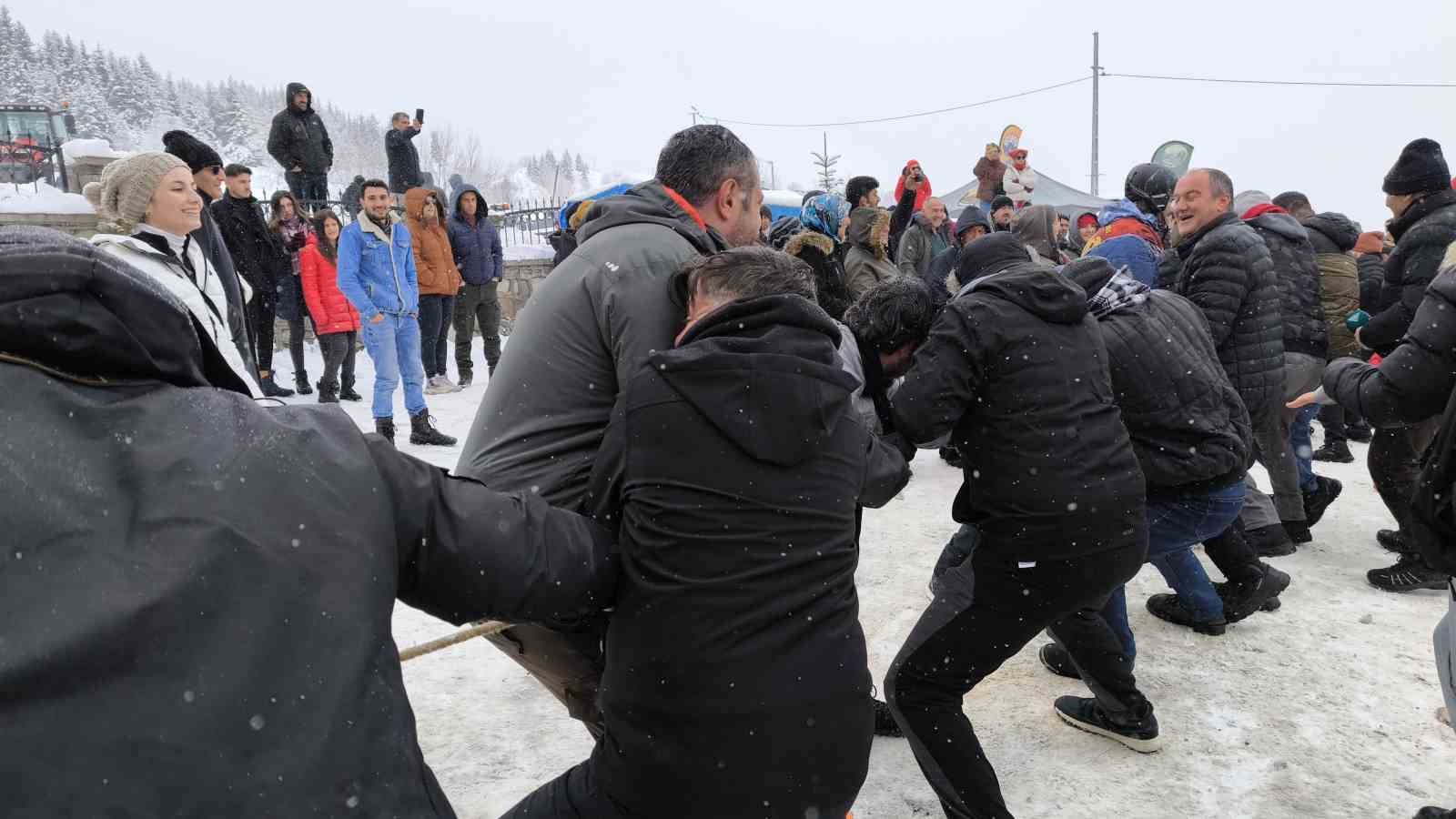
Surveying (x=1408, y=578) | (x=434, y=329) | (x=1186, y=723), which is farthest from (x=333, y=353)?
(x=1408, y=578)

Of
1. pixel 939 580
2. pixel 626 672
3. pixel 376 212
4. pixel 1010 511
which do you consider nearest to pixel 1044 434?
pixel 1010 511

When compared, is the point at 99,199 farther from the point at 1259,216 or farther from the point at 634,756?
the point at 1259,216

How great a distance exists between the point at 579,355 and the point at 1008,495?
1.38 metres

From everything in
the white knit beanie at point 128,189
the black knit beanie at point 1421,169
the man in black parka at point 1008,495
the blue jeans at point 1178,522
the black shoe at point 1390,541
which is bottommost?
the black shoe at point 1390,541

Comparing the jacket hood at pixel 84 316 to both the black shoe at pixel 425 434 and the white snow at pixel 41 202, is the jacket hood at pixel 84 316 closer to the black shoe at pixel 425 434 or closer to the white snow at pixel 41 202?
the black shoe at pixel 425 434

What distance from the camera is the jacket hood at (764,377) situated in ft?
5.32

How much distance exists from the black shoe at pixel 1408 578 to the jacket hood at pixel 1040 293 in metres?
3.14

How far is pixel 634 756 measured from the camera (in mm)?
1688

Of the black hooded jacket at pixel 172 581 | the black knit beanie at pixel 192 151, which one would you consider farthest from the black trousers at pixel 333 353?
the black hooded jacket at pixel 172 581

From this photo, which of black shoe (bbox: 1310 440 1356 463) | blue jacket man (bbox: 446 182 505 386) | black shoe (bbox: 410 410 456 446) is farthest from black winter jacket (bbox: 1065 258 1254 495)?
blue jacket man (bbox: 446 182 505 386)

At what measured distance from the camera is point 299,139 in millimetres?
10336

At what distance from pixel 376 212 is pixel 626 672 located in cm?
606

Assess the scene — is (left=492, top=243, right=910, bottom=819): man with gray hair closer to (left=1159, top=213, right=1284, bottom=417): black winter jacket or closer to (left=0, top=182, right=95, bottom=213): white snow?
(left=1159, top=213, right=1284, bottom=417): black winter jacket

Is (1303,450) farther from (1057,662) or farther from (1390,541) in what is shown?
(1057,662)
